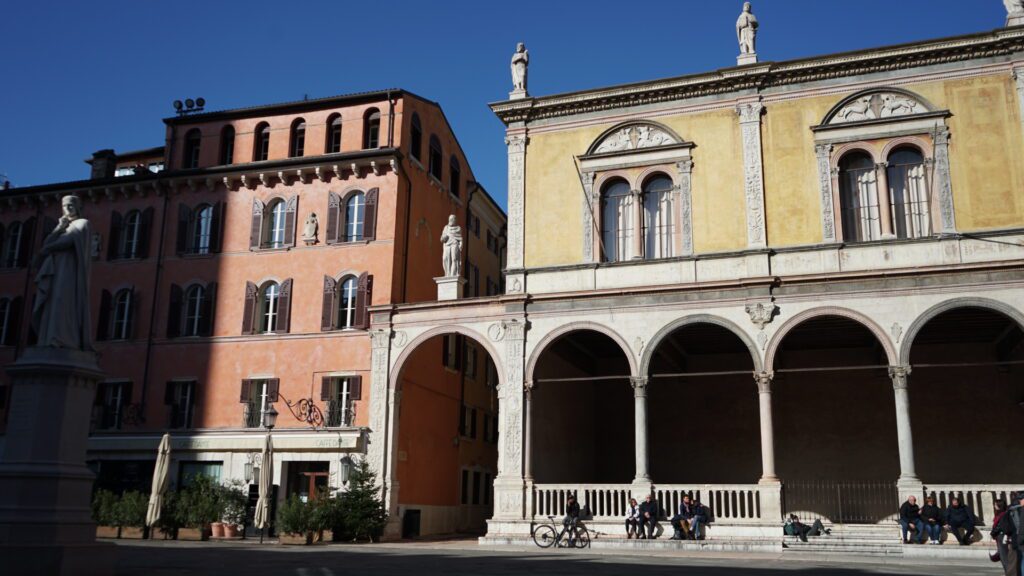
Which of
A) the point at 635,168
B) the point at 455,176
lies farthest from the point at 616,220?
the point at 455,176

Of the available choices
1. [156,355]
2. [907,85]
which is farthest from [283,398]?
[907,85]

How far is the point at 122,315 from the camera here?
31.2 metres

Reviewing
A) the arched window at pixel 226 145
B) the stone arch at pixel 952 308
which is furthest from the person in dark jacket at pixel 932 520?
the arched window at pixel 226 145

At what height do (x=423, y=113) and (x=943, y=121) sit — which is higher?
(x=423, y=113)

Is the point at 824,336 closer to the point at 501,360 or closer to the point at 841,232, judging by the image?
the point at 841,232

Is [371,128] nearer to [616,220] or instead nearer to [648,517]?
[616,220]

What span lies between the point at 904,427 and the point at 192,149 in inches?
977

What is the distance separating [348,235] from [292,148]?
4135 mm

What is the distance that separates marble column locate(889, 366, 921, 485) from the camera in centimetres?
2107

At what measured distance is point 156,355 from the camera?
98.4 ft

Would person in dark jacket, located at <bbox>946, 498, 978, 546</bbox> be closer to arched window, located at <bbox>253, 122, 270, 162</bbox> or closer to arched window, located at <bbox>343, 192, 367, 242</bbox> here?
arched window, located at <bbox>343, 192, 367, 242</bbox>

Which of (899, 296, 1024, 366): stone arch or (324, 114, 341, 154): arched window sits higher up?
(324, 114, 341, 154): arched window

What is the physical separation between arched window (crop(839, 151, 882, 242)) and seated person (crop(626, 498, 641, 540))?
29.5 feet

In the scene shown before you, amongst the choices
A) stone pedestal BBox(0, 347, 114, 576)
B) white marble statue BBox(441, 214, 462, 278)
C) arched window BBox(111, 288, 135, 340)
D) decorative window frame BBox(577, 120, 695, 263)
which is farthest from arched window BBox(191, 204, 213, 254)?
stone pedestal BBox(0, 347, 114, 576)
